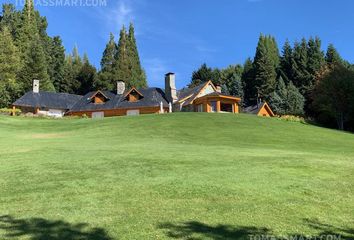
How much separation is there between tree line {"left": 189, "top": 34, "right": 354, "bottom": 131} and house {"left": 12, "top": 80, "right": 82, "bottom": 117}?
30.9m

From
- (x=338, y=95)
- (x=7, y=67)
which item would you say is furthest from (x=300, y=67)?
(x=7, y=67)

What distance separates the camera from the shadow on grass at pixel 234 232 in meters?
6.02

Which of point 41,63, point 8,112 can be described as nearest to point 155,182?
point 8,112

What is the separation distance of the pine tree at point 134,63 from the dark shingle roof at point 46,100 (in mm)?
20170

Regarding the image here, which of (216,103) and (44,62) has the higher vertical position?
(44,62)

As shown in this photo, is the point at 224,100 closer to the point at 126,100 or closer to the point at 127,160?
the point at 126,100

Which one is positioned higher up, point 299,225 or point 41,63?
point 41,63

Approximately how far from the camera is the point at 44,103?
58.6 metres

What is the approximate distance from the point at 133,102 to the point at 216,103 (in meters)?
12.7

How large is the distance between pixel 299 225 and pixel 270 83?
75746mm

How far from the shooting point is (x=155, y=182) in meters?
9.21

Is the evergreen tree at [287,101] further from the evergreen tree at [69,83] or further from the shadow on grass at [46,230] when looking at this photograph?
the shadow on grass at [46,230]

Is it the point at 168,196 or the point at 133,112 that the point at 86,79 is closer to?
the point at 133,112

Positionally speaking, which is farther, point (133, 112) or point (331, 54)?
point (331, 54)
